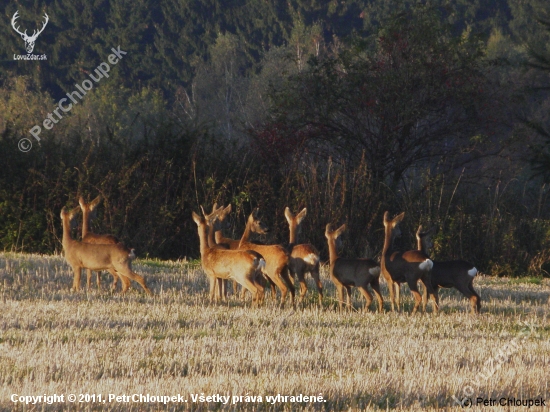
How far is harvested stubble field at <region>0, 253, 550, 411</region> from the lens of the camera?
24.2ft

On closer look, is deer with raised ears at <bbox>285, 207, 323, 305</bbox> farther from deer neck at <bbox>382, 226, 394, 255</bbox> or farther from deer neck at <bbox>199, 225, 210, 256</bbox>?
deer neck at <bbox>199, 225, 210, 256</bbox>

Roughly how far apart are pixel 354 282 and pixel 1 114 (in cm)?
4098

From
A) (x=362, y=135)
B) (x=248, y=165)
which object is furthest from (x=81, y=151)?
(x=362, y=135)

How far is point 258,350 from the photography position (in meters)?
9.17

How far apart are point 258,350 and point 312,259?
13.9 ft

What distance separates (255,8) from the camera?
247ft

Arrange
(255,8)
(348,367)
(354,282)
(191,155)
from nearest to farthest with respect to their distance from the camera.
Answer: (348,367), (354,282), (191,155), (255,8)

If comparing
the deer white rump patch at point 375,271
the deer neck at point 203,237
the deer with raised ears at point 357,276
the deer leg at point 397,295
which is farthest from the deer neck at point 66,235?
the deer leg at point 397,295

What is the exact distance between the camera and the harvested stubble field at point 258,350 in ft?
24.2

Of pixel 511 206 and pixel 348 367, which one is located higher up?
pixel 511 206

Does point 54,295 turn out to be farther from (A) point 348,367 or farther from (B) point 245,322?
(A) point 348,367

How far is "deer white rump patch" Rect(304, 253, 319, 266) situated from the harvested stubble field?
2.01 ft

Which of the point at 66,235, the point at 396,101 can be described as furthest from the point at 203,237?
the point at 396,101

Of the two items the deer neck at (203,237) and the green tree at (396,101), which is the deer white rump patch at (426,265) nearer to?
the deer neck at (203,237)
